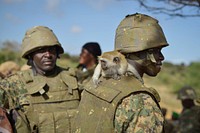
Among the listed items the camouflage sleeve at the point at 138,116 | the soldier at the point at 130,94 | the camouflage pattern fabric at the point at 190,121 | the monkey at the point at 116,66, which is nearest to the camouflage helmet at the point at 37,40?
the soldier at the point at 130,94

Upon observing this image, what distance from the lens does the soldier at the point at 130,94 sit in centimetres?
214

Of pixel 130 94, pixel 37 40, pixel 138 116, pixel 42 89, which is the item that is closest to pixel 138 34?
pixel 130 94

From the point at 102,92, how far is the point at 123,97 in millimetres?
176

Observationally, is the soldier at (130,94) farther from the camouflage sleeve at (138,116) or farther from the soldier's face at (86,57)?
the soldier's face at (86,57)

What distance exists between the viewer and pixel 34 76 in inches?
153

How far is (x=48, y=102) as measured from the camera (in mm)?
3738

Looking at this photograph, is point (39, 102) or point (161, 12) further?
point (161, 12)

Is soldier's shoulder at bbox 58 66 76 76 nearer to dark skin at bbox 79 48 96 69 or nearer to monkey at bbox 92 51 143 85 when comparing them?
monkey at bbox 92 51 143 85

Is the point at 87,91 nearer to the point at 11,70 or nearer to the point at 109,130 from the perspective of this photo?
the point at 109,130

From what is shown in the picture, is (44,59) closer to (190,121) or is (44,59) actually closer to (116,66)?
(116,66)

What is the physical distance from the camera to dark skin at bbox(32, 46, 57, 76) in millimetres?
3893

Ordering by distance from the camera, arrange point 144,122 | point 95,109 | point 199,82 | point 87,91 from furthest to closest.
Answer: point 199,82, point 87,91, point 95,109, point 144,122

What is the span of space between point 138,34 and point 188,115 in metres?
3.53

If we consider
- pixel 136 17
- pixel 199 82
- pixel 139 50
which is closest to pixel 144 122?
pixel 139 50
